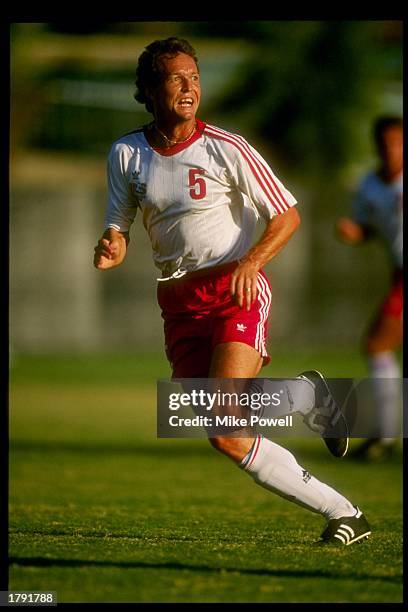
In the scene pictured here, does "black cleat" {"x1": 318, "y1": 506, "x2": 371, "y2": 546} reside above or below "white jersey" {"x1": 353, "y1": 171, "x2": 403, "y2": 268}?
below

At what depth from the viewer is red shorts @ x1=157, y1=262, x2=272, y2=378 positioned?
4883 millimetres

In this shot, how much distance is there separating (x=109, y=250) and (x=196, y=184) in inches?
18.2

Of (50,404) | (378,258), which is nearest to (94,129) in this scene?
(378,258)

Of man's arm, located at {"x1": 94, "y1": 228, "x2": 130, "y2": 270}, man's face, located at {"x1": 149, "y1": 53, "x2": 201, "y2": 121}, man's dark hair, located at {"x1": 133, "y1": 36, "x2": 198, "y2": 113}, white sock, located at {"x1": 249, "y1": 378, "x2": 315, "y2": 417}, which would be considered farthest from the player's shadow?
man's dark hair, located at {"x1": 133, "y1": 36, "x2": 198, "y2": 113}

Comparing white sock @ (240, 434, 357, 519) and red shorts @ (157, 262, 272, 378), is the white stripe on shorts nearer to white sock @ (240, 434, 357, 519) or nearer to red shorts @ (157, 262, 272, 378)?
red shorts @ (157, 262, 272, 378)

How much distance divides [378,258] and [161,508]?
43.2ft

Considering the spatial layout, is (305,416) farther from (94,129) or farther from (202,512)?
(94,129)

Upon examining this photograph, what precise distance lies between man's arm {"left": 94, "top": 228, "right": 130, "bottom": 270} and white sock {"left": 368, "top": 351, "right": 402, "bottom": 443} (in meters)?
4.05

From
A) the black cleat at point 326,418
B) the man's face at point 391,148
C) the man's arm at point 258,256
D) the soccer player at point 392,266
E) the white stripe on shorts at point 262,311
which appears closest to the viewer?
the man's arm at point 258,256

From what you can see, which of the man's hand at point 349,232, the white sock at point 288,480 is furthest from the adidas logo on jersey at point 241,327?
the man's hand at point 349,232

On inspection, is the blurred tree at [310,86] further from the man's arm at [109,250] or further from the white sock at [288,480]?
the white sock at [288,480]

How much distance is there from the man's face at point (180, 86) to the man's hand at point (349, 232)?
3.75m

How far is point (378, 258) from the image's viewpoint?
18906 mm

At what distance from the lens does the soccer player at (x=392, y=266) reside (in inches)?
341
